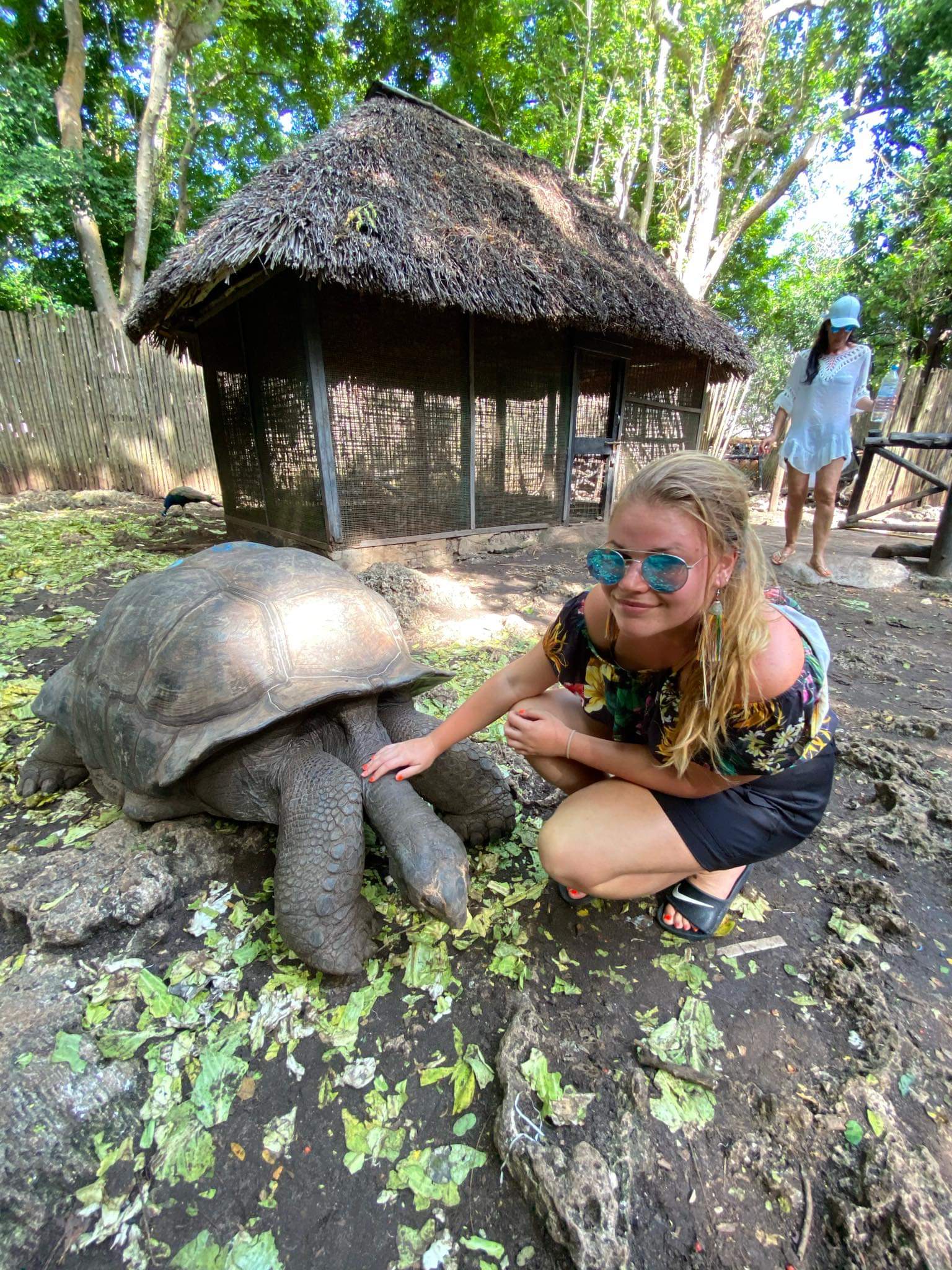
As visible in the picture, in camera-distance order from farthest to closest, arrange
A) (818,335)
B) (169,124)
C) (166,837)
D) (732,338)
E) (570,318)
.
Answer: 1. (169,124)
2. (732,338)
3. (570,318)
4. (818,335)
5. (166,837)

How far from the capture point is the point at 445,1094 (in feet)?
3.94

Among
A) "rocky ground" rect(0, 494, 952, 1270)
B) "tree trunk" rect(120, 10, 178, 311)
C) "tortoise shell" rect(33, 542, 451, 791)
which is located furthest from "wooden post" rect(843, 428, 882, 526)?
"tree trunk" rect(120, 10, 178, 311)

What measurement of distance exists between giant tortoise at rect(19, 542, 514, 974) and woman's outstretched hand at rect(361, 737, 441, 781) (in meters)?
0.04

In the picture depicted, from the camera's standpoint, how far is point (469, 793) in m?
1.81

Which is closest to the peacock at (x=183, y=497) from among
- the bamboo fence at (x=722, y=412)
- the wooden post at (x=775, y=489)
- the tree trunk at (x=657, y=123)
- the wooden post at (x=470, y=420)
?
the wooden post at (x=470, y=420)

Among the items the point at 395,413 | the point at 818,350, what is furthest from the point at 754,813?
the point at 395,413

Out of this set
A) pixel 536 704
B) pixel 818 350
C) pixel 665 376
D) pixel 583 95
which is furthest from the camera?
pixel 583 95

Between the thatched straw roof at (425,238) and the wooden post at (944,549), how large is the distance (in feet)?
10.7

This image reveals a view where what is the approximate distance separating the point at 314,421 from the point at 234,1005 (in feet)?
14.4

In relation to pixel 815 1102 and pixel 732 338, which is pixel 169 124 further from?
pixel 815 1102

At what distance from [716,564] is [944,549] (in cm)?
539

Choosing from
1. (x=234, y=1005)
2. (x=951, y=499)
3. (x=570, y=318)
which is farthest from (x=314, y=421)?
(x=951, y=499)

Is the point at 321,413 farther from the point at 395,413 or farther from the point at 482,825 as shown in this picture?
the point at 482,825

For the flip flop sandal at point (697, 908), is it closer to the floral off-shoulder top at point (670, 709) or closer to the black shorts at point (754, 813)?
the black shorts at point (754, 813)
